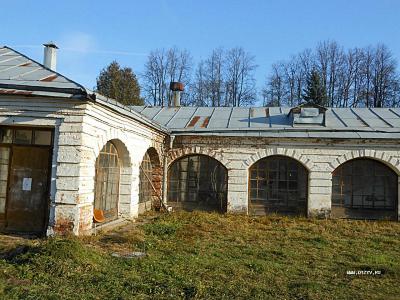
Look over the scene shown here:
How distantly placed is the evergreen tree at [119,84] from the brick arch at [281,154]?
69.6 feet

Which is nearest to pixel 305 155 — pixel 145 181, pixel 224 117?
pixel 224 117

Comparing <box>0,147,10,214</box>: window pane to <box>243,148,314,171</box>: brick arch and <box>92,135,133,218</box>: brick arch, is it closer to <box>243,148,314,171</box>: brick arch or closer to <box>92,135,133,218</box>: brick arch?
<box>92,135,133,218</box>: brick arch

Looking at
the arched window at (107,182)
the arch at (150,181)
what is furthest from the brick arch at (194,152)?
the arched window at (107,182)

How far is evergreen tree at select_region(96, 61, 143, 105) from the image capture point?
33.0 m

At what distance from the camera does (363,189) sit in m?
13.1

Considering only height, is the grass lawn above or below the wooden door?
below

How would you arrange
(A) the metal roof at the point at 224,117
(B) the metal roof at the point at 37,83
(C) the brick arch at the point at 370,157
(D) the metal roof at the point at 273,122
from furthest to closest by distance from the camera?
(D) the metal roof at the point at 273,122
(C) the brick arch at the point at 370,157
(A) the metal roof at the point at 224,117
(B) the metal roof at the point at 37,83

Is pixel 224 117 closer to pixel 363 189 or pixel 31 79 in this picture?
pixel 363 189

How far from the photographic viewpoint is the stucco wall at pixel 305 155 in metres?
12.4

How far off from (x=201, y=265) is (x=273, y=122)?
8.42 metres

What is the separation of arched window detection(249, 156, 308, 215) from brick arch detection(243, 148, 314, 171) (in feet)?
1.44

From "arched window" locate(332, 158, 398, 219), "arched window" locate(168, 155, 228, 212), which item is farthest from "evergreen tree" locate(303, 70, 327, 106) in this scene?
"arched window" locate(168, 155, 228, 212)

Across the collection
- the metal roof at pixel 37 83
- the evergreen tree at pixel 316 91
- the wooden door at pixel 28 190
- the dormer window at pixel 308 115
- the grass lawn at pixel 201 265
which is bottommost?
the grass lawn at pixel 201 265

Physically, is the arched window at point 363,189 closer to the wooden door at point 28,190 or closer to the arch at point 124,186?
the arch at point 124,186
